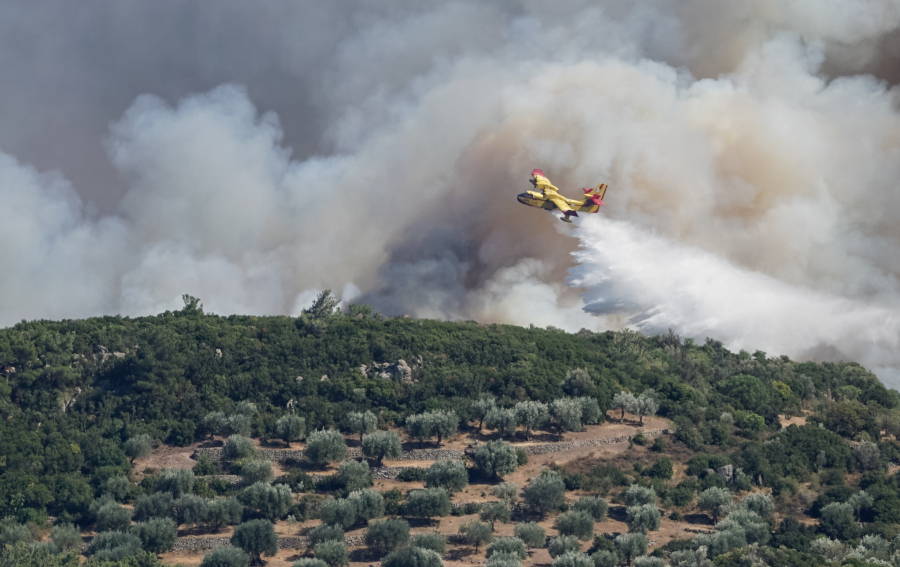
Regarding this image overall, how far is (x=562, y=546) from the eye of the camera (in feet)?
211

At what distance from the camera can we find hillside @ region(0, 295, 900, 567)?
69000mm

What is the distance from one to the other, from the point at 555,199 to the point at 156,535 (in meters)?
43.7

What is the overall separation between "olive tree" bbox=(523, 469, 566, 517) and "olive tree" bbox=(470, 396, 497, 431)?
12878 mm

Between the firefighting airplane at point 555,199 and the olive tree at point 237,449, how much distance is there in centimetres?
3103

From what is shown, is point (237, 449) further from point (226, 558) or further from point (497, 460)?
point (497, 460)

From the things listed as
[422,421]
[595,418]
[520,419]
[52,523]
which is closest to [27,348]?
[52,523]

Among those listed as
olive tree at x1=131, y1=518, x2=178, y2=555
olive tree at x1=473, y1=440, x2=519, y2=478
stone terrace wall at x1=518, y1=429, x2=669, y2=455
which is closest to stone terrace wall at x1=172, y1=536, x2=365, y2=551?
olive tree at x1=131, y1=518, x2=178, y2=555

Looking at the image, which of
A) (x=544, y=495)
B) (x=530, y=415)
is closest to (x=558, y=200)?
(x=530, y=415)

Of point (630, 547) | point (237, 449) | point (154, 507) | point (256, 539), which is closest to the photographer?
point (256, 539)

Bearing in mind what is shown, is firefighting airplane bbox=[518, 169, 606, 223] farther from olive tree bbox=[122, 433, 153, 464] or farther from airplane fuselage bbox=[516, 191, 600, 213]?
olive tree bbox=[122, 433, 153, 464]

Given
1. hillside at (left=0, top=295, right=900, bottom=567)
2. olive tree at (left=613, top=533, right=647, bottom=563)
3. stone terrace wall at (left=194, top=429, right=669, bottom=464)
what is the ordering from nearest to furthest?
olive tree at (left=613, top=533, right=647, bottom=563) < hillside at (left=0, top=295, right=900, bottom=567) < stone terrace wall at (left=194, top=429, right=669, bottom=464)

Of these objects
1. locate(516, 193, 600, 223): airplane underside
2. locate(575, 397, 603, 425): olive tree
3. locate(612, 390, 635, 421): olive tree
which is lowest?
locate(575, 397, 603, 425): olive tree

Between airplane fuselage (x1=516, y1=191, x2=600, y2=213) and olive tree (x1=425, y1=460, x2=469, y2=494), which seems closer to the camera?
olive tree (x1=425, y1=460, x2=469, y2=494)

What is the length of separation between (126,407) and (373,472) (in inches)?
905
